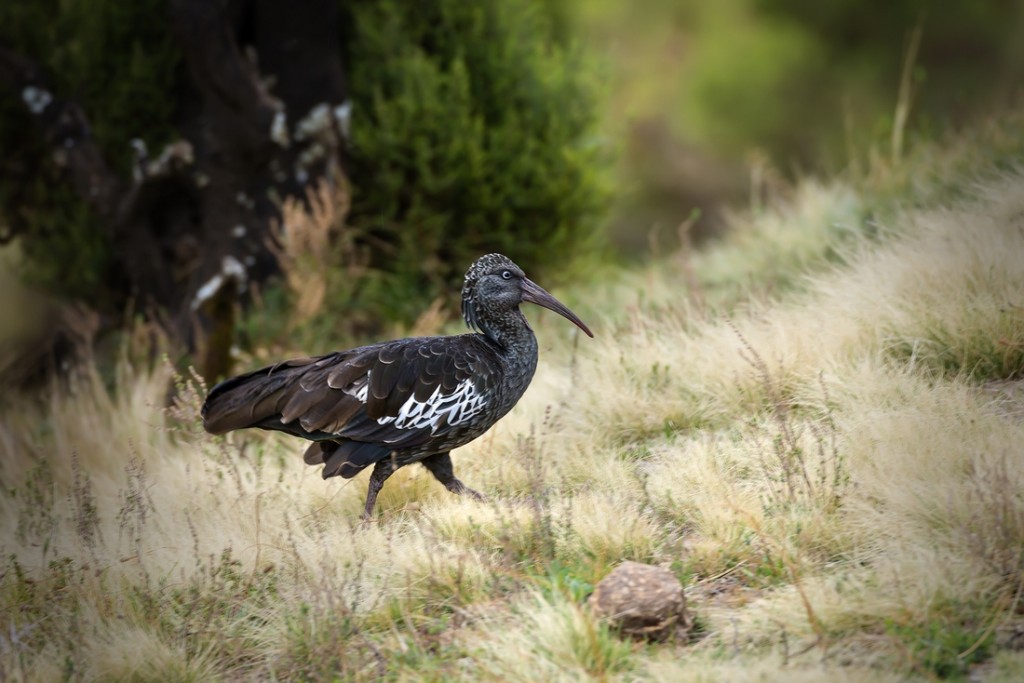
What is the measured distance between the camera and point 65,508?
616 centimetres

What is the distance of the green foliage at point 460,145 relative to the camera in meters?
8.83

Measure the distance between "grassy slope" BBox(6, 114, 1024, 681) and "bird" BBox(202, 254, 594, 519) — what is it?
12.0 inches

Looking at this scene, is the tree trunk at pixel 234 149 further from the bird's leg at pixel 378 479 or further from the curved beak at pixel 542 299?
the curved beak at pixel 542 299

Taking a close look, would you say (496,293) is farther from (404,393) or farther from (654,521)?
(654,521)

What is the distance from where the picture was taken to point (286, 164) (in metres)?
8.78

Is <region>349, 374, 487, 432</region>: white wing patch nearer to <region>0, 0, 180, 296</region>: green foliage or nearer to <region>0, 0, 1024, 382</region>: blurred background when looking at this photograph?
<region>0, 0, 1024, 382</region>: blurred background

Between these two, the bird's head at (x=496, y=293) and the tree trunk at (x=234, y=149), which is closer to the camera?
the bird's head at (x=496, y=293)

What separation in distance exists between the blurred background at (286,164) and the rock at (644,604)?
4203 millimetres

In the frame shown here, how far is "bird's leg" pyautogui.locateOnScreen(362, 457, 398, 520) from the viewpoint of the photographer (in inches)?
203

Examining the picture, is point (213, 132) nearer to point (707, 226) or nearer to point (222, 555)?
point (222, 555)

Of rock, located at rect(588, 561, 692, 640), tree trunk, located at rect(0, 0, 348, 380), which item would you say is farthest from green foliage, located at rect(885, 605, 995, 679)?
tree trunk, located at rect(0, 0, 348, 380)

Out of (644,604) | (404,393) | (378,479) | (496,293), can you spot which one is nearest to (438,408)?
(404,393)

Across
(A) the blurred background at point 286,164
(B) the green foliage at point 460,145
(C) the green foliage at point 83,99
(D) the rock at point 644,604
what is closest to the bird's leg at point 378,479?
(D) the rock at point 644,604

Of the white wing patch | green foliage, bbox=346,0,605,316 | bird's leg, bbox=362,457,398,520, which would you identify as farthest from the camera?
green foliage, bbox=346,0,605,316
